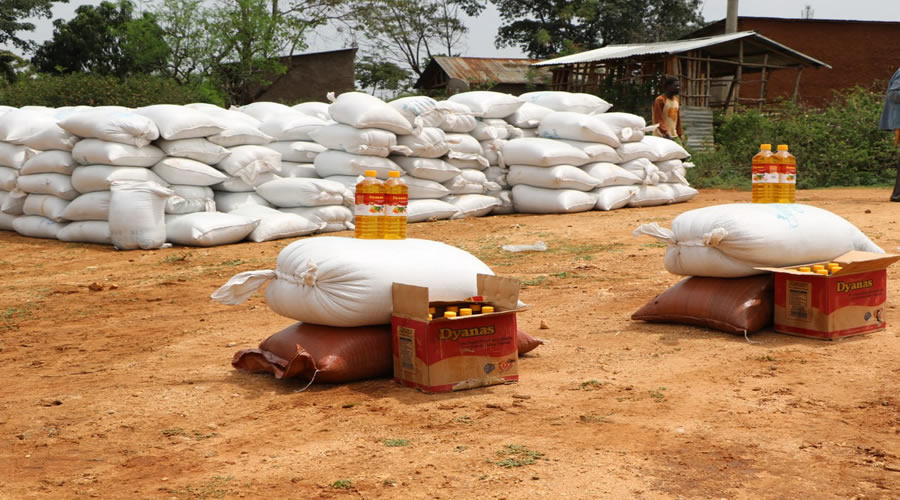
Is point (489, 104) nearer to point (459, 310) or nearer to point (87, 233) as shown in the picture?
point (87, 233)

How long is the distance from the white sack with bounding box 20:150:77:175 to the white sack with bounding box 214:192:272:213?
4.28ft

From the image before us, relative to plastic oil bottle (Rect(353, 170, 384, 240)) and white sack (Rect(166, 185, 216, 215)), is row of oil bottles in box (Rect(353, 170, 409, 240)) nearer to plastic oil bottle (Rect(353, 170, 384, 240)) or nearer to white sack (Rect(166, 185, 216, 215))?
plastic oil bottle (Rect(353, 170, 384, 240))

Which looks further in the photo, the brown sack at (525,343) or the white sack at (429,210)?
the white sack at (429,210)

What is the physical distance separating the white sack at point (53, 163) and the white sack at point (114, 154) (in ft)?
0.48

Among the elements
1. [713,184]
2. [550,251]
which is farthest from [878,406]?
[713,184]

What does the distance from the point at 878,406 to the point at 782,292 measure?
43.8 inches

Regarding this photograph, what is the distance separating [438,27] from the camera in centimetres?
2955

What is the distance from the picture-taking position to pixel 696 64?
16719 mm

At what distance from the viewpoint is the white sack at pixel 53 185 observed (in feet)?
26.6

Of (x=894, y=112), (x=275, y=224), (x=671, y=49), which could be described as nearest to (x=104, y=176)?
(x=275, y=224)

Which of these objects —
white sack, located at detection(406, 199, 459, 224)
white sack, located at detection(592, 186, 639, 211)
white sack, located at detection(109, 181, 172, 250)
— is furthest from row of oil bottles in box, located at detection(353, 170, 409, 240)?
white sack, located at detection(592, 186, 639, 211)

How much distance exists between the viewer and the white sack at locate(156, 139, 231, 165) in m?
Result: 7.89

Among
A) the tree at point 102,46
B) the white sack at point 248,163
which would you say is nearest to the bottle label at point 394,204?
the white sack at point 248,163

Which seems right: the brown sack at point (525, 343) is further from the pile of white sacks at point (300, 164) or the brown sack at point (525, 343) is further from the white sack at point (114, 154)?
the white sack at point (114, 154)
